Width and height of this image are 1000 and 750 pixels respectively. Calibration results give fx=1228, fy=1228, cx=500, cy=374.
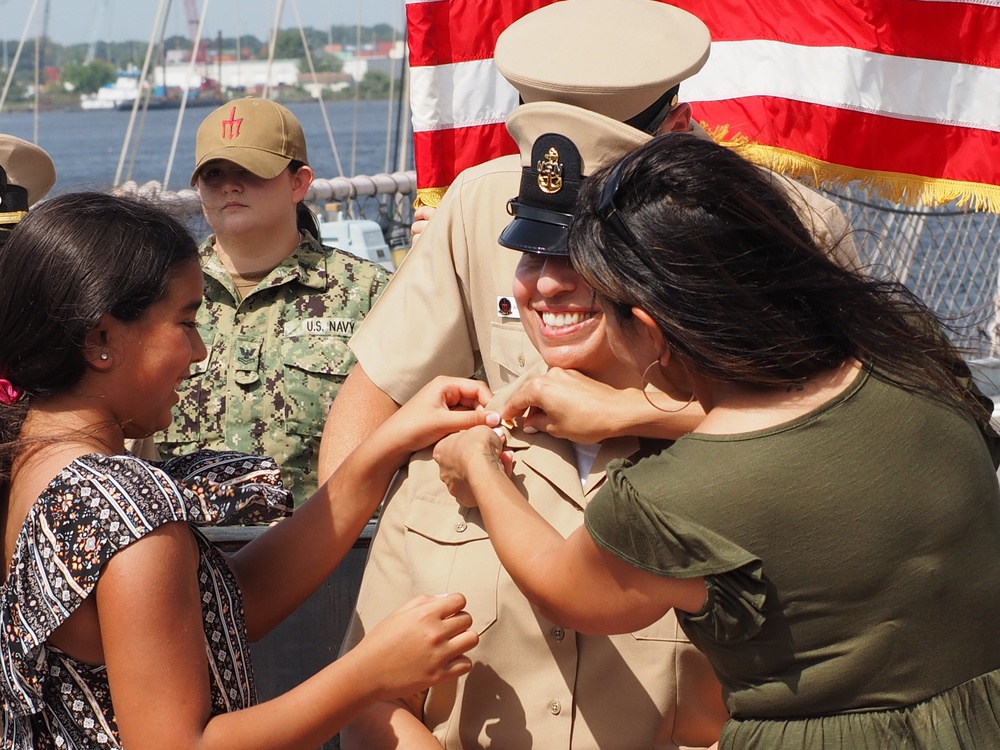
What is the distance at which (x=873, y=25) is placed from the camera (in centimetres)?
432

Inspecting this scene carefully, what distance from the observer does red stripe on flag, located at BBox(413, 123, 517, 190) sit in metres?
4.47

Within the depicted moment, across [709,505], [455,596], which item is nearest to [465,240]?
[455,596]

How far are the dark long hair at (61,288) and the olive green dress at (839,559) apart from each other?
830mm

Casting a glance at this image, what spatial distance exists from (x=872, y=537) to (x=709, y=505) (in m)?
0.24

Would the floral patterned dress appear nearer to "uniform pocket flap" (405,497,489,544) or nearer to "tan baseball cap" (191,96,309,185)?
"uniform pocket flap" (405,497,489,544)

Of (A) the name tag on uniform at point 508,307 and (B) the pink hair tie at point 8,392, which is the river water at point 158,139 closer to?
Answer: (A) the name tag on uniform at point 508,307

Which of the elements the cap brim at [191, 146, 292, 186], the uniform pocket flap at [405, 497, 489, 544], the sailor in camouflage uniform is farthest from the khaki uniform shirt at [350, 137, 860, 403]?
the cap brim at [191, 146, 292, 186]

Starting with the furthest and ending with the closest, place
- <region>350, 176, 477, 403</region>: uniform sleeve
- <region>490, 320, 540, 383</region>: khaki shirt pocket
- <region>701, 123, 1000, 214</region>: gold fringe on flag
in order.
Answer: <region>701, 123, 1000, 214</region>: gold fringe on flag
<region>350, 176, 477, 403</region>: uniform sleeve
<region>490, 320, 540, 383</region>: khaki shirt pocket

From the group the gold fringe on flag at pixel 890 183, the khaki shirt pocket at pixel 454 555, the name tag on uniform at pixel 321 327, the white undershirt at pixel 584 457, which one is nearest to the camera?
the khaki shirt pocket at pixel 454 555

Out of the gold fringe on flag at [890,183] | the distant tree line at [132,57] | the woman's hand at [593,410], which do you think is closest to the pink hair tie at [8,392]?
the woman's hand at [593,410]

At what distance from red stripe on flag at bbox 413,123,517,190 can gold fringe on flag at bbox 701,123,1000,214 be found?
784mm

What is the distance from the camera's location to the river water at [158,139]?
70.8 meters

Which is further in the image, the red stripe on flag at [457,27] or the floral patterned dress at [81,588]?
the red stripe on flag at [457,27]

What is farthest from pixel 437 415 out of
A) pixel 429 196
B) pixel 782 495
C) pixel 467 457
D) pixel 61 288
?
pixel 429 196
